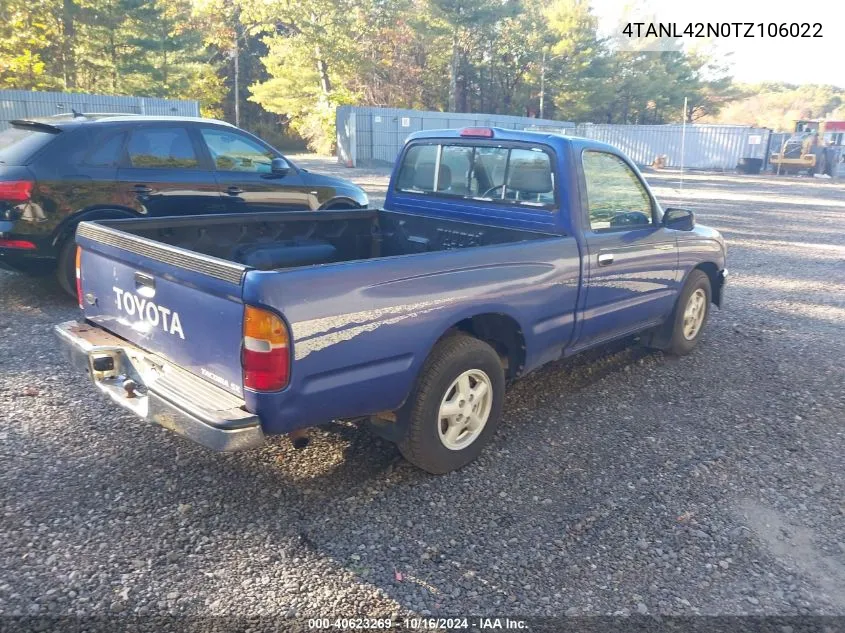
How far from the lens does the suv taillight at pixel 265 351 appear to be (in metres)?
2.65

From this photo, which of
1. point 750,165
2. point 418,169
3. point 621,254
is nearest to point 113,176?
point 418,169

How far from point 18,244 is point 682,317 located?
18.6ft

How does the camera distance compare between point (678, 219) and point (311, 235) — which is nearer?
point (311, 235)

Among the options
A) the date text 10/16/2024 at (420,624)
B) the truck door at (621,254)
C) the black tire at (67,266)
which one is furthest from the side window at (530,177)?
the black tire at (67,266)

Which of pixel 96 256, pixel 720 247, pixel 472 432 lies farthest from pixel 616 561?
pixel 720 247

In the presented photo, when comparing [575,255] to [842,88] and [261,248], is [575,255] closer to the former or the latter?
[261,248]

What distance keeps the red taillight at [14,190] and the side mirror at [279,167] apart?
7.76 ft

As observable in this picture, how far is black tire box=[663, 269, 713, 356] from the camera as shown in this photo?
5.35m

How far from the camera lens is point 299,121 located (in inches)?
1505

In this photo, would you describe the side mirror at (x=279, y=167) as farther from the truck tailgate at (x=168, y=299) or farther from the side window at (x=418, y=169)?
the truck tailgate at (x=168, y=299)

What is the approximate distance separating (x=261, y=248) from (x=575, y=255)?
6.59 feet

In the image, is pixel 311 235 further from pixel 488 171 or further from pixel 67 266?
pixel 67 266

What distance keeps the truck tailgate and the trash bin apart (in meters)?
34.4

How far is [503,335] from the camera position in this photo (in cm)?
388
